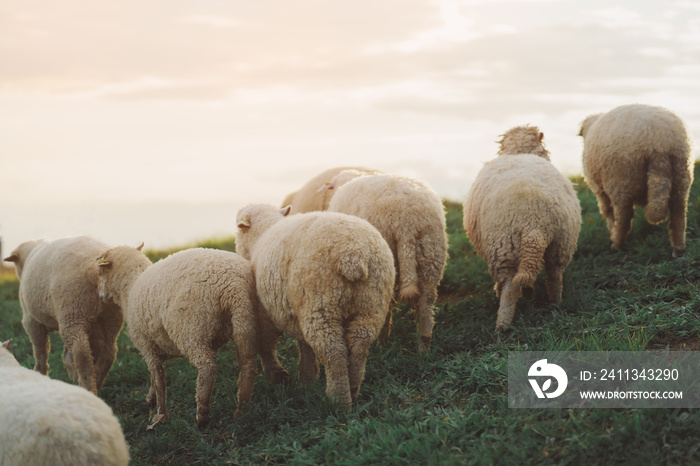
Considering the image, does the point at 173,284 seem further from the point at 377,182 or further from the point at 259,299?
the point at 377,182

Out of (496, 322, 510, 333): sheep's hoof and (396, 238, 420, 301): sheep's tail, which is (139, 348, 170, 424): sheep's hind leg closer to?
(396, 238, 420, 301): sheep's tail

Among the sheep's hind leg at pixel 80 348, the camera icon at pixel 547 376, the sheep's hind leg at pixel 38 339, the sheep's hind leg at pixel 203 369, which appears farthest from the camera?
the sheep's hind leg at pixel 38 339

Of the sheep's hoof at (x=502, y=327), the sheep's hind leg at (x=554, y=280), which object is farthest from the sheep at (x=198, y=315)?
the sheep's hind leg at (x=554, y=280)

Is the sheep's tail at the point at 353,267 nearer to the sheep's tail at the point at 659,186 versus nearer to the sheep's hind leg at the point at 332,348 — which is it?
the sheep's hind leg at the point at 332,348

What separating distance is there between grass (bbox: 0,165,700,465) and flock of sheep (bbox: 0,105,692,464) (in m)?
0.26

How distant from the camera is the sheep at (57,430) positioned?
12.3ft

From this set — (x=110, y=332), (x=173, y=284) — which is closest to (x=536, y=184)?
(x=173, y=284)

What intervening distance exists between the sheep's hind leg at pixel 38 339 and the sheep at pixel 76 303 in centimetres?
23

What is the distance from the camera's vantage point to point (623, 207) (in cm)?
824

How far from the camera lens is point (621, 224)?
8.35 meters

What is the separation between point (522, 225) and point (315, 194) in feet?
10.0

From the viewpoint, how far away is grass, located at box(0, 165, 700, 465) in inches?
159

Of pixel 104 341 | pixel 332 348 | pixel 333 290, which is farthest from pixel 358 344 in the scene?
pixel 104 341

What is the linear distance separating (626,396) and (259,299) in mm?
3065
